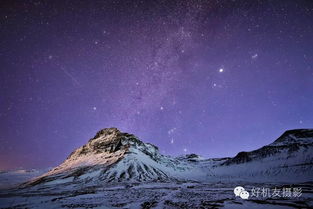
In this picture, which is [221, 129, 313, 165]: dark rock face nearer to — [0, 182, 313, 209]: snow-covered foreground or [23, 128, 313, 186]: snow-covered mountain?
[23, 128, 313, 186]: snow-covered mountain

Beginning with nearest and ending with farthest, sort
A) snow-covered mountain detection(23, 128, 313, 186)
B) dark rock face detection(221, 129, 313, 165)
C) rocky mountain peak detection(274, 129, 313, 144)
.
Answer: snow-covered mountain detection(23, 128, 313, 186) < dark rock face detection(221, 129, 313, 165) < rocky mountain peak detection(274, 129, 313, 144)

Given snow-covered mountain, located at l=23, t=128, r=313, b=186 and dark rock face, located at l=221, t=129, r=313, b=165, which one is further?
dark rock face, located at l=221, t=129, r=313, b=165

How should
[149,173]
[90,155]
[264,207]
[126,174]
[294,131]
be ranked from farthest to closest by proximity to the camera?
[90,155]
[294,131]
[149,173]
[126,174]
[264,207]

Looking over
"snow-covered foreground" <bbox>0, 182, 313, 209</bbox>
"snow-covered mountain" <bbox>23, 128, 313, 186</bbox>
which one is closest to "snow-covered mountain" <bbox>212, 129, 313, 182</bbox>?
"snow-covered mountain" <bbox>23, 128, 313, 186</bbox>

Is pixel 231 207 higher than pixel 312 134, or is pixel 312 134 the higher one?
pixel 312 134

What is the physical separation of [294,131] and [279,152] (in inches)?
1461

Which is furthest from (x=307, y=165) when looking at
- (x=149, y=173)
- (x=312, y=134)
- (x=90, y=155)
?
(x=90, y=155)

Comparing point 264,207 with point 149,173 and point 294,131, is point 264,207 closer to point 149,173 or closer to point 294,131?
point 149,173

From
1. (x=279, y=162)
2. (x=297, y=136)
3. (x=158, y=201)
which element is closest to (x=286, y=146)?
(x=297, y=136)

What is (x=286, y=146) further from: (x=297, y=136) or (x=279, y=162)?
(x=279, y=162)

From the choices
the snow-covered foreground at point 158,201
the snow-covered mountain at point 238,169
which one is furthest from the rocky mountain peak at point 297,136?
the snow-covered foreground at point 158,201

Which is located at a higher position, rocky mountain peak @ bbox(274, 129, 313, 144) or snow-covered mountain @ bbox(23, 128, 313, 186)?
rocky mountain peak @ bbox(274, 129, 313, 144)

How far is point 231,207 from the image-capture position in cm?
2348

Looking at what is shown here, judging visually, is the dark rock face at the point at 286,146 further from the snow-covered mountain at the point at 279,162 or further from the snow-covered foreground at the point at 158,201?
the snow-covered foreground at the point at 158,201
